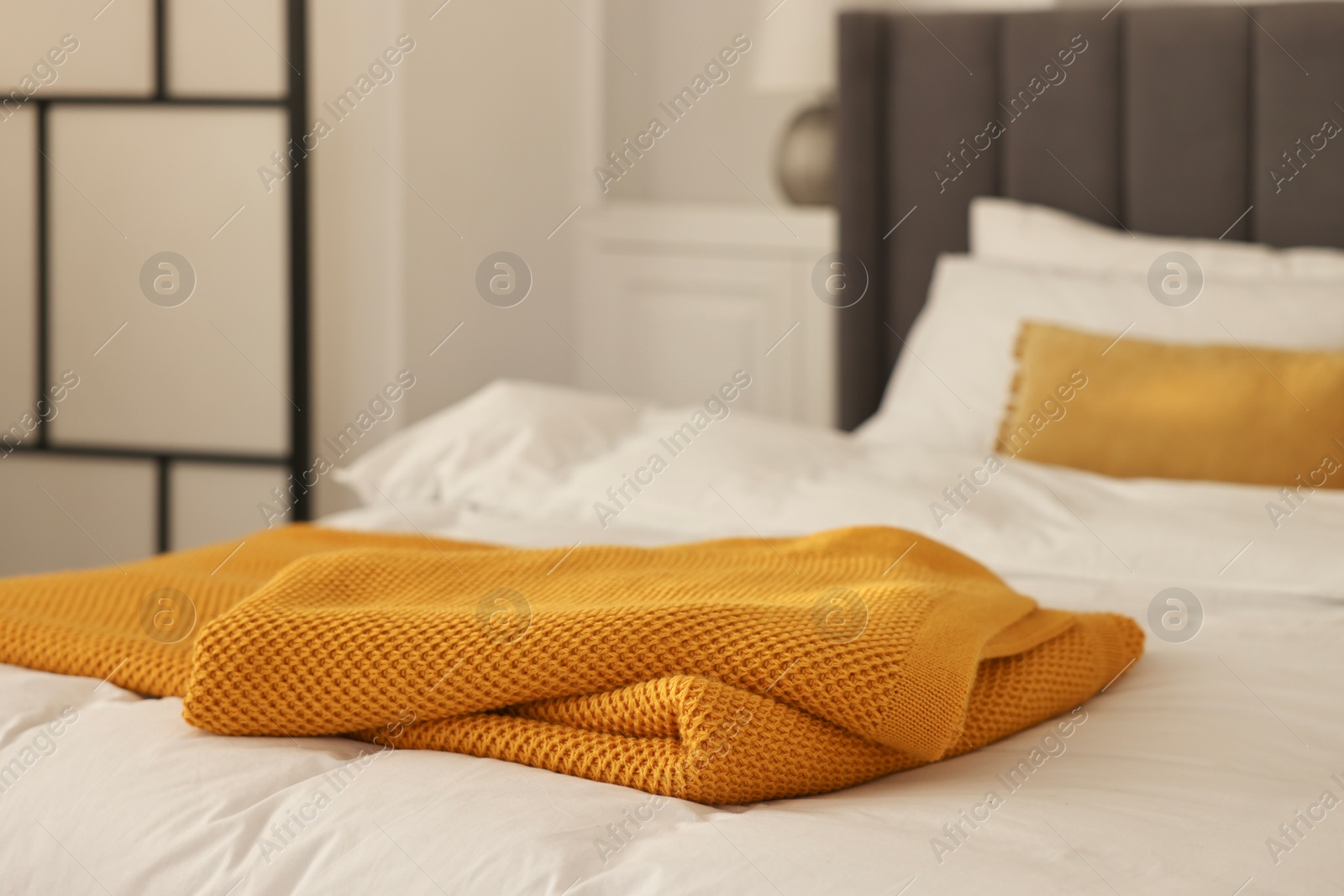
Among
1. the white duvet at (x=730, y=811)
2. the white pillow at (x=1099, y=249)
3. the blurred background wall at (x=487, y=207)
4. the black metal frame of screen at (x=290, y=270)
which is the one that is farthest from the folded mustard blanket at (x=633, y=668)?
the blurred background wall at (x=487, y=207)

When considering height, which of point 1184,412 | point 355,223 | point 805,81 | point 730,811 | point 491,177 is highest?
point 805,81

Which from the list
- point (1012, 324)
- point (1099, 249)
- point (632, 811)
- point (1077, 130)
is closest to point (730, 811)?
point (632, 811)

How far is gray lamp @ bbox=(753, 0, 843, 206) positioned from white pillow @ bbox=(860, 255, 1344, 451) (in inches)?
26.0

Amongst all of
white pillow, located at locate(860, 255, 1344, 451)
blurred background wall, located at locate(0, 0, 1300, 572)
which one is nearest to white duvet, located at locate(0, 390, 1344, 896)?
white pillow, located at locate(860, 255, 1344, 451)

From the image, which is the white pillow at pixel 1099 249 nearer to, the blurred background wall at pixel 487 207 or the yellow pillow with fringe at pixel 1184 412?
the yellow pillow with fringe at pixel 1184 412

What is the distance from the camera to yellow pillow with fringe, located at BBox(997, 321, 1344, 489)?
1.75 metres

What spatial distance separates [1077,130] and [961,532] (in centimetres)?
114

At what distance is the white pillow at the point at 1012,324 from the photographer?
2.00 meters

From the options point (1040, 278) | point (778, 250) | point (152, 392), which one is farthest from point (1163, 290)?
point (152, 392)

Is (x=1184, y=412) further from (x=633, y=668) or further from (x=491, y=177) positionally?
(x=491, y=177)

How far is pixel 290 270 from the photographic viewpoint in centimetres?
279

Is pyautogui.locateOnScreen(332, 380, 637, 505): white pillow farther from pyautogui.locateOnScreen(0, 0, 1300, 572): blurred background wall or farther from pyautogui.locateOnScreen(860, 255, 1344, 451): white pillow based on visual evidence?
pyautogui.locateOnScreen(0, 0, 1300, 572): blurred background wall

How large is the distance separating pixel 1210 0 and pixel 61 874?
231 cm

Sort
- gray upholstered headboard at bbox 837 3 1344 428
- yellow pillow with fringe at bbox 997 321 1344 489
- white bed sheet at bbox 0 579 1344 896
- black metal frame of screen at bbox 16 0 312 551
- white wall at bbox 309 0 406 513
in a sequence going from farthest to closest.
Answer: white wall at bbox 309 0 406 513 → black metal frame of screen at bbox 16 0 312 551 → gray upholstered headboard at bbox 837 3 1344 428 → yellow pillow with fringe at bbox 997 321 1344 489 → white bed sheet at bbox 0 579 1344 896
